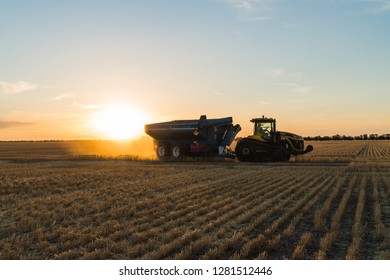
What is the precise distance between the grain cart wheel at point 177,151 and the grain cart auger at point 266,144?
444 cm

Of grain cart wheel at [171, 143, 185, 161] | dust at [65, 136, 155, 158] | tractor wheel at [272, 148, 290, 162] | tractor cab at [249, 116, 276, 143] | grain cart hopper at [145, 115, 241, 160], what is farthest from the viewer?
dust at [65, 136, 155, 158]

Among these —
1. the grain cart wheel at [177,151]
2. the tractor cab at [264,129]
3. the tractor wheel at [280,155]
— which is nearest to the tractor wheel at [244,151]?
the tractor cab at [264,129]

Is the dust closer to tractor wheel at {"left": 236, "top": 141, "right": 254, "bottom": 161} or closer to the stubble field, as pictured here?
tractor wheel at {"left": 236, "top": 141, "right": 254, "bottom": 161}

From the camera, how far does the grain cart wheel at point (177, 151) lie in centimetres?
3050

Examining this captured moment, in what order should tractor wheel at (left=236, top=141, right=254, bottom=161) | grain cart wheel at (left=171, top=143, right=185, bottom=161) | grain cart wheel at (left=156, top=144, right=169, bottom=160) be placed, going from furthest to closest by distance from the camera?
grain cart wheel at (left=156, top=144, right=169, bottom=160) → grain cart wheel at (left=171, top=143, right=185, bottom=161) → tractor wheel at (left=236, top=141, right=254, bottom=161)

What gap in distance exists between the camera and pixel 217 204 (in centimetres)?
1195

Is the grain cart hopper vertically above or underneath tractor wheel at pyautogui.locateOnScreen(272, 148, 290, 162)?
above

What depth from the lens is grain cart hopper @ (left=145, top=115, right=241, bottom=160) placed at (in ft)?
96.7

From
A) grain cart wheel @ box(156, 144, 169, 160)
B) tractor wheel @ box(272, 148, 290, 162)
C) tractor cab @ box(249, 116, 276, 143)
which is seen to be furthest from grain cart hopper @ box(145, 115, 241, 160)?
tractor wheel @ box(272, 148, 290, 162)

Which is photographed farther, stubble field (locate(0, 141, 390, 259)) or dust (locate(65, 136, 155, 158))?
dust (locate(65, 136, 155, 158))

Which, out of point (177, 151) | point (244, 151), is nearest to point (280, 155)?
point (244, 151)

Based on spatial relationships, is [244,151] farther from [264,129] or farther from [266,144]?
[264,129]

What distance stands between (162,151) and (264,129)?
330 inches

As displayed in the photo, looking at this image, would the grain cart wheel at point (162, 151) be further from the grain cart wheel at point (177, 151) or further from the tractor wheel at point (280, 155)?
the tractor wheel at point (280, 155)
